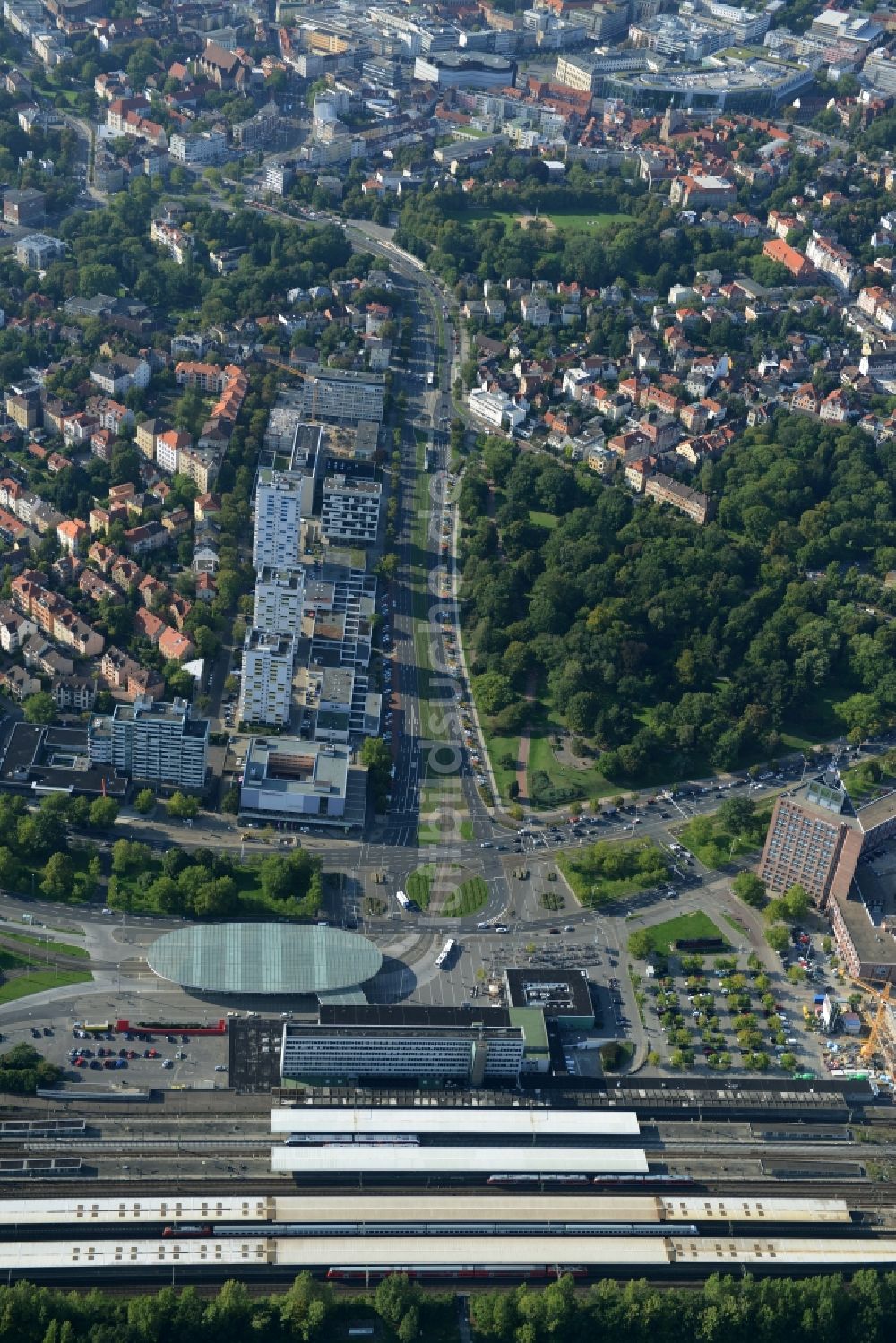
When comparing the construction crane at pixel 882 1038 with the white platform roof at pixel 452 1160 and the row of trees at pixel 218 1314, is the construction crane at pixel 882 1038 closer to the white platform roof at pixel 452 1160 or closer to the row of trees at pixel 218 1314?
the white platform roof at pixel 452 1160

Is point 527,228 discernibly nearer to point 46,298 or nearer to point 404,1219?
point 46,298

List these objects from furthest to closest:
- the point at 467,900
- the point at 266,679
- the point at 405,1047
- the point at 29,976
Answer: the point at 266,679, the point at 467,900, the point at 29,976, the point at 405,1047

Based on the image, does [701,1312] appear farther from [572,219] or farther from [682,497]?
[572,219]

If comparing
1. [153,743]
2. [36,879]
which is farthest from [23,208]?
[36,879]

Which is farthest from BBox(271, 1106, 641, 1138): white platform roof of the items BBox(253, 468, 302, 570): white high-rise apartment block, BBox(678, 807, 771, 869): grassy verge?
BBox(253, 468, 302, 570): white high-rise apartment block

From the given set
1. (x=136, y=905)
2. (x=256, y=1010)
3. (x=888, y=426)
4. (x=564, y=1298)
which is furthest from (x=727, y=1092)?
(x=888, y=426)
